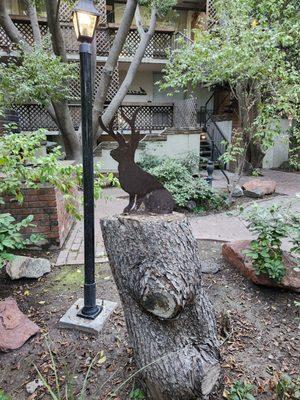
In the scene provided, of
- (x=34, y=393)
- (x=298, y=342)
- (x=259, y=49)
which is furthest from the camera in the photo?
(x=259, y=49)

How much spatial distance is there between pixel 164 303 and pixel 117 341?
96 centimetres

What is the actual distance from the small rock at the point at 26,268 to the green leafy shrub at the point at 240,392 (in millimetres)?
2118

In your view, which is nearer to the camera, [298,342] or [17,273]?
[298,342]

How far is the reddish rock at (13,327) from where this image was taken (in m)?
2.09

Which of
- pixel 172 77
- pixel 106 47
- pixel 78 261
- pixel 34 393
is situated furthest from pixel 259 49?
pixel 106 47

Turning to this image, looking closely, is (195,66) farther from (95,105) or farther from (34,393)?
(34,393)

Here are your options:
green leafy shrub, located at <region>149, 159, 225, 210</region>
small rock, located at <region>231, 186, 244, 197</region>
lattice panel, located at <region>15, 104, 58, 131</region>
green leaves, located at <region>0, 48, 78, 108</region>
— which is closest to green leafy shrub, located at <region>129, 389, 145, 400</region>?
green leafy shrub, located at <region>149, 159, 225, 210</region>

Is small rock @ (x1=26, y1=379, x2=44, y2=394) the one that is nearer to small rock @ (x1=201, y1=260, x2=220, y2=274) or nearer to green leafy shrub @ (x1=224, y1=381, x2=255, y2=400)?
green leafy shrub @ (x1=224, y1=381, x2=255, y2=400)

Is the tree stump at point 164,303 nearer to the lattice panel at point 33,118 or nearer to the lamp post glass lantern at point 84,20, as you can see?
the lamp post glass lantern at point 84,20

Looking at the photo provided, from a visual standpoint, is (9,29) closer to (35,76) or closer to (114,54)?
(35,76)

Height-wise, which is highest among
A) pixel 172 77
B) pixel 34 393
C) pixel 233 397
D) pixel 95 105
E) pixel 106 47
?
A: pixel 106 47

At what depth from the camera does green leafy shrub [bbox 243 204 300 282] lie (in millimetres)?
2586

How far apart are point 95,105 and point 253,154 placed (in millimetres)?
4953

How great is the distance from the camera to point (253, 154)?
884 centimetres
